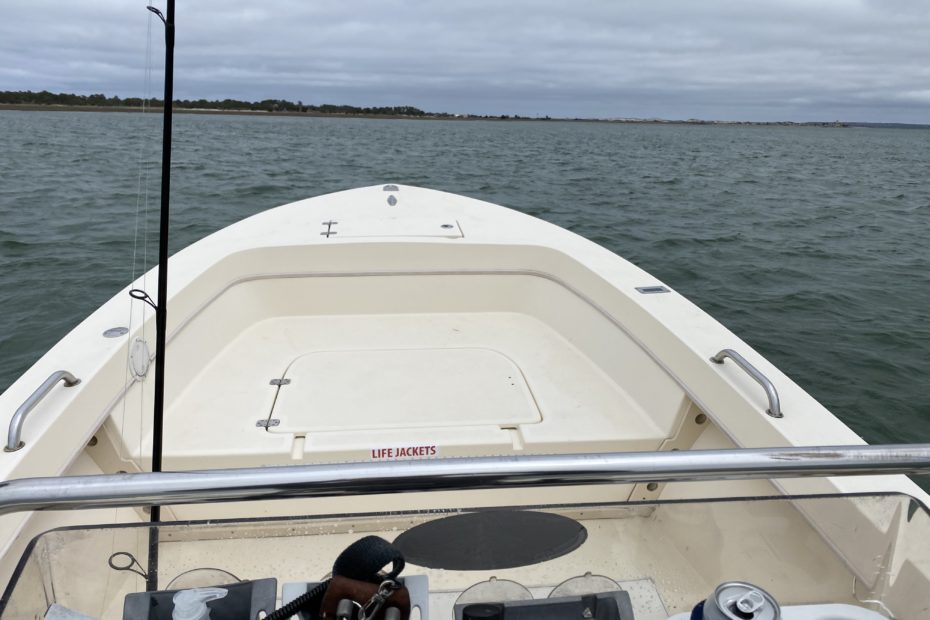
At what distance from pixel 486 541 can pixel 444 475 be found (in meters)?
0.15

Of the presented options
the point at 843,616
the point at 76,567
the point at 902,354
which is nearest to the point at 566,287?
the point at 843,616

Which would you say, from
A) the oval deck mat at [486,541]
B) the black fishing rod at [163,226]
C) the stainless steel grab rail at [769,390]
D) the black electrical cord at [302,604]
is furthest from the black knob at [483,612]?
the stainless steel grab rail at [769,390]

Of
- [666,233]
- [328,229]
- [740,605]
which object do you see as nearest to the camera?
[740,605]

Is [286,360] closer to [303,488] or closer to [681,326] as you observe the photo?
[681,326]

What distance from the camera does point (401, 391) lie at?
2404mm

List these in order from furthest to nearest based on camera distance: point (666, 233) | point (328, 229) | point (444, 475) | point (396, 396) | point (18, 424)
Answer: point (666, 233)
point (328, 229)
point (396, 396)
point (18, 424)
point (444, 475)

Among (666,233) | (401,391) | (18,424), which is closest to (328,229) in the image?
(401,391)

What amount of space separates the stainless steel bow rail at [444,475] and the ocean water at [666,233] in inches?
50.3

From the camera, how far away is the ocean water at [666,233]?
4.73 m

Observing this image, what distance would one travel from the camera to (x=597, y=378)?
102 inches

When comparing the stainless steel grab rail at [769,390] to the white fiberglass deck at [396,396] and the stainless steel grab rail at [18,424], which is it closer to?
the white fiberglass deck at [396,396]

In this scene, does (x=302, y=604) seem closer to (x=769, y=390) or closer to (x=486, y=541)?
(x=486, y=541)

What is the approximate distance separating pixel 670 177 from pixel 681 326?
14.2m

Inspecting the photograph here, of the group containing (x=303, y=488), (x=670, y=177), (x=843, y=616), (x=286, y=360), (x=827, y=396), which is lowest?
(x=827, y=396)
